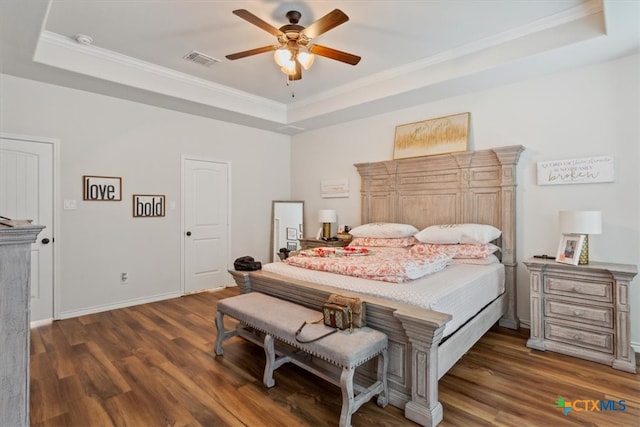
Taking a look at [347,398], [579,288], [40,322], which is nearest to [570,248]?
[579,288]

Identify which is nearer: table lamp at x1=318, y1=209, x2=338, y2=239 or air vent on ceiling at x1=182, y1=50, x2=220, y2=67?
air vent on ceiling at x1=182, y1=50, x2=220, y2=67

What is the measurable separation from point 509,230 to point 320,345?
2.61m

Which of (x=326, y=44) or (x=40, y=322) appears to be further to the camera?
(x=40, y=322)

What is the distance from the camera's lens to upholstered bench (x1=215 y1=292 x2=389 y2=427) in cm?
182

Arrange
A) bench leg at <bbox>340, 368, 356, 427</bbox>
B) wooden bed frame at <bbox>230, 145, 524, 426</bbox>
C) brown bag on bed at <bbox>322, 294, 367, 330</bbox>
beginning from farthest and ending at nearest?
brown bag on bed at <bbox>322, 294, 367, 330</bbox> → wooden bed frame at <bbox>230, 145, 524, 426</bbox> → bench leg at <bbox>340, 368, 356, 427</bbox>

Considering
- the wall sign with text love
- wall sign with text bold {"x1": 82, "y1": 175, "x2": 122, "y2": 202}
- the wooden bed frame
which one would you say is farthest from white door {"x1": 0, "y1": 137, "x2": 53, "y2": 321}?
the wall sign with text love

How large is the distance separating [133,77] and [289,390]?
3.62 meters

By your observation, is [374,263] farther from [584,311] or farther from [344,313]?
[584,311]

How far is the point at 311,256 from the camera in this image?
3.29m

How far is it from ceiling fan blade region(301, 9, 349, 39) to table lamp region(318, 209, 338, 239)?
2858 millimetres

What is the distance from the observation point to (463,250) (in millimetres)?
3332

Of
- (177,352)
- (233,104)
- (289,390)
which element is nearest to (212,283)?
(177,352)

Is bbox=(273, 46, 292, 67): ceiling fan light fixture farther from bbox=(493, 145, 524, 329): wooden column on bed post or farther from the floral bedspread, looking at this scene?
bbox=(493, 145, 524, 329): wooden column on bed post

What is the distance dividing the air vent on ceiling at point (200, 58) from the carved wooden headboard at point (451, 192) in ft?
7.79
